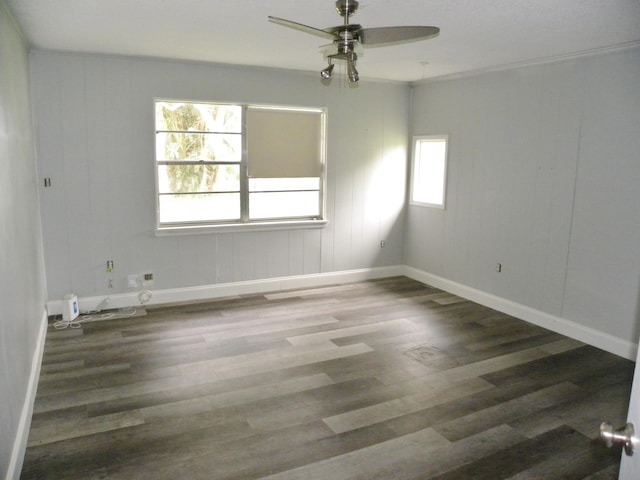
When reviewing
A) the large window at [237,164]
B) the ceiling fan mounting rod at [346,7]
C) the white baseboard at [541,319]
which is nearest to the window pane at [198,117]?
the large window at [237,164]

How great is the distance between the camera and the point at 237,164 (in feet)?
17.6

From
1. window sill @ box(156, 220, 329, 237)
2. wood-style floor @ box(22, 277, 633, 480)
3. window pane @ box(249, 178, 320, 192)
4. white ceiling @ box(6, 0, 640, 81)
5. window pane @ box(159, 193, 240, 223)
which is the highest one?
white ceiling @ box(6, 0, 640, 81)

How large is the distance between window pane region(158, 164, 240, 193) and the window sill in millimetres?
405

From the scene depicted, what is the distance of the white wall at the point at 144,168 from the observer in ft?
15.1

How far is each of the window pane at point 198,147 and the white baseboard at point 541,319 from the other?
9.50 ft

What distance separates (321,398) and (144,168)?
3.05 metres

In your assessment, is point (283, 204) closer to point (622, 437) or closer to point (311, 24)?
point (311, 24)

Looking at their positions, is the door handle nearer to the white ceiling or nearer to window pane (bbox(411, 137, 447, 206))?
the white ceiling

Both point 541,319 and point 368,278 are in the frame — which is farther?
point 368,278

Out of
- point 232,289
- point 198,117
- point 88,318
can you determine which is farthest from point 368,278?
point 88,318

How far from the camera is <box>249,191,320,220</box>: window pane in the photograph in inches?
220

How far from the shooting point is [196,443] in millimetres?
2768

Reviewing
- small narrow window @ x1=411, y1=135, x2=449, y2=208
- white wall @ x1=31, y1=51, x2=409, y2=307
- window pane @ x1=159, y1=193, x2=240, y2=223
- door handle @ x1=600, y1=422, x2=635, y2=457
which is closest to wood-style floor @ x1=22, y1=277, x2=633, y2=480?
white wall @ x1=31, y1=51, x2=409, y2=307

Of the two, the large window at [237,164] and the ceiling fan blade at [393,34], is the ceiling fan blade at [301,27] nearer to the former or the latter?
the ceiling fan blade at [393,34]
